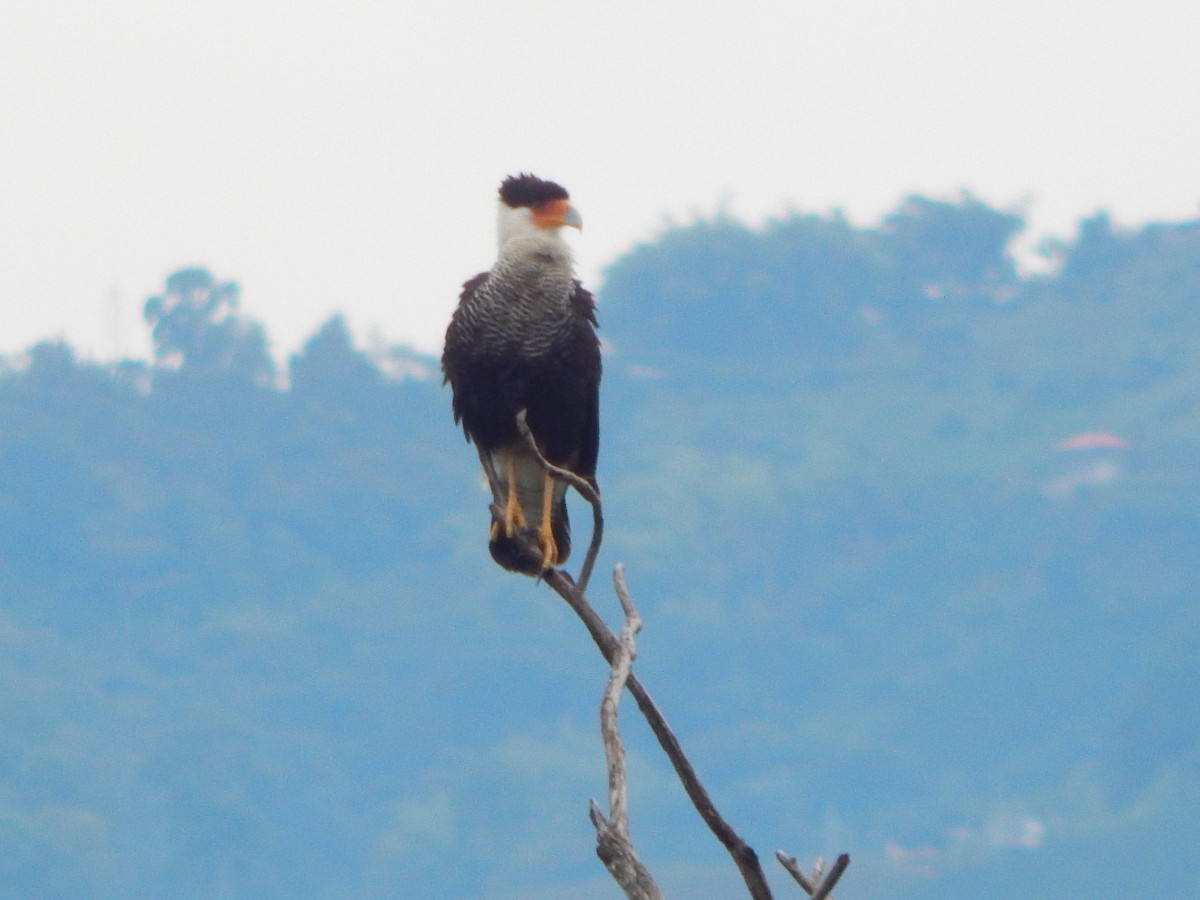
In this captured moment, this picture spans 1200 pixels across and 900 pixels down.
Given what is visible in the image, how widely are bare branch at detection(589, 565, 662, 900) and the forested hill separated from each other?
23.1 metres

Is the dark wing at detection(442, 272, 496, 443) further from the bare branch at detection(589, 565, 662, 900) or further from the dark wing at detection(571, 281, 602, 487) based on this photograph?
the bare branch at detection(589, 565, 662, 900)

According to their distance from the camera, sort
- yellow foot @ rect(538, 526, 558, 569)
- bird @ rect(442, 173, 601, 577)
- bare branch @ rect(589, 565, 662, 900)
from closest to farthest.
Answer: bare branch @ rect(589, 565, 662, 900) → yellow foot @ rect(538, 526, 558, 569) → bird @ rect(442, 173, 601, 577)

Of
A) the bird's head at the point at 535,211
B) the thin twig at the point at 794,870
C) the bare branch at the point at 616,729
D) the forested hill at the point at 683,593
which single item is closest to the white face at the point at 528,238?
the bird's head at the point at 535,211

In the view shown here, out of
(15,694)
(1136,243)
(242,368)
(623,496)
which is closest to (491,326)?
(15,694)

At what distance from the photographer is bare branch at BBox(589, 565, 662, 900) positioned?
2531mm

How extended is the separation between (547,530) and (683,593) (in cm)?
3331

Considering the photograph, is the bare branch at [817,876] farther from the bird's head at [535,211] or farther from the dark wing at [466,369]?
the bird's head at [535,211]

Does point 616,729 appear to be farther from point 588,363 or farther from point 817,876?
point 588,363

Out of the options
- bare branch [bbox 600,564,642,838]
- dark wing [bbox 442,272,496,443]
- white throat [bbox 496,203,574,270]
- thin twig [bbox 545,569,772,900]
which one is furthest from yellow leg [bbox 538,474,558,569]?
bare branch [bbox 600,564,642,838]

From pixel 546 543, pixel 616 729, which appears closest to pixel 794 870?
pixel 616 729

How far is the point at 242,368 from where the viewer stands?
45.2 metres

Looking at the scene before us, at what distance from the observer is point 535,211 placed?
4.93m

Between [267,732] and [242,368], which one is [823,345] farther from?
[267,732]

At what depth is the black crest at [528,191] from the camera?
491 cm
